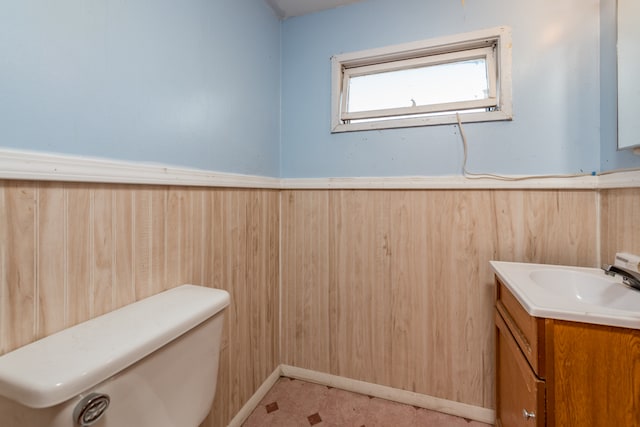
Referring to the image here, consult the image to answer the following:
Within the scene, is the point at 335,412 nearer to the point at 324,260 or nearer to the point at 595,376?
the point at 324,260

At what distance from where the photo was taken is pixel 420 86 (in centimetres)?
149

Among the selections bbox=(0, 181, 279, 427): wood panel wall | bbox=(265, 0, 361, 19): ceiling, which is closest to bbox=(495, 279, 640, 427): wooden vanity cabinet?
bbox=(0, 181, 279, 427): wood panel wall

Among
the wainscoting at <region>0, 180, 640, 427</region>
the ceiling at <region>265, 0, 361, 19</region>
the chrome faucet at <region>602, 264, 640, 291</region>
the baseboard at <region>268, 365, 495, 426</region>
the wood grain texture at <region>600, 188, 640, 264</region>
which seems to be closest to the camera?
the wainscoting at <region>0, 180, 640, 427</region>

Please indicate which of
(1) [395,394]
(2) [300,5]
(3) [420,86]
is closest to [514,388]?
(1) [395,394]

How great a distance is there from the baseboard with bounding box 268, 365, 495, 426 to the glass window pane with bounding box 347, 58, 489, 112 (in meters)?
1.53

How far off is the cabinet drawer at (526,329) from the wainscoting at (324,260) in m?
0.29

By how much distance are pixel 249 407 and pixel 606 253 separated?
173cm

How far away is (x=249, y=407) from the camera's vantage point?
4.36 feet

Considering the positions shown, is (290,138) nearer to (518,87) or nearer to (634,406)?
(518,87)

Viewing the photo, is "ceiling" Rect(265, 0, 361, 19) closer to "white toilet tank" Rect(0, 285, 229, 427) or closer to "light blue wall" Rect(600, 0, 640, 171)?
"light blue wall" Rect(600, 0, 640, 171)

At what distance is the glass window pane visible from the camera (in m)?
1.39

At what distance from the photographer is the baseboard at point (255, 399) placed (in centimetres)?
124

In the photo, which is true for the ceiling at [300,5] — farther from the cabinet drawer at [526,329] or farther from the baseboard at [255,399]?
the baseboard at [255,399]

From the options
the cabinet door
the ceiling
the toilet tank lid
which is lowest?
the cabinet door
